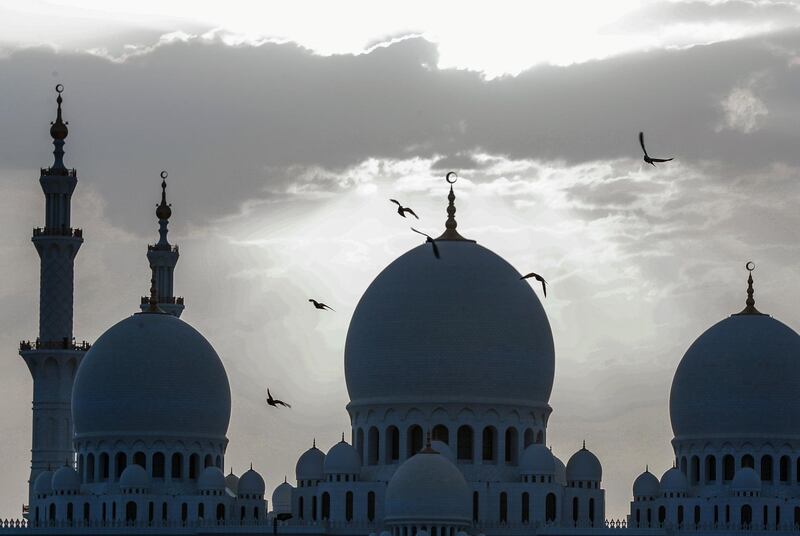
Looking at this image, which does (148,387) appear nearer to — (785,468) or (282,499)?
(282,499)

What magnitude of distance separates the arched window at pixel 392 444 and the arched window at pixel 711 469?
14.1 metres

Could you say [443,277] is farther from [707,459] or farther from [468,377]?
[707,459]

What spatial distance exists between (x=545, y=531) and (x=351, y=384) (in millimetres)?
11605

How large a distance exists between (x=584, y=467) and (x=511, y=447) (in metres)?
3.22

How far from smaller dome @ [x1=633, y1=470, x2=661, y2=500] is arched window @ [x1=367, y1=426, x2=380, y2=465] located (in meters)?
11.6

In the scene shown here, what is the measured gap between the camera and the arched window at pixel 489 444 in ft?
341

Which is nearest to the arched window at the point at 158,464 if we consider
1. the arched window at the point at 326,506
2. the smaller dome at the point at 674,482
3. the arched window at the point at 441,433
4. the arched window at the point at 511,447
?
the arched window at the point at 326,506

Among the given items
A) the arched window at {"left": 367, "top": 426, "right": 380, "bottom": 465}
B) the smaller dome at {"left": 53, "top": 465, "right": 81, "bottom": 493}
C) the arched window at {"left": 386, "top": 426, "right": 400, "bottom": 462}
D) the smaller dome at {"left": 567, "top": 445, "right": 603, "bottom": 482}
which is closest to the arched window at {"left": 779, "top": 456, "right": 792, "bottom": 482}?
the smaller dome at {"left": 567, "top": 445, "right": 603, "bottom": 482}

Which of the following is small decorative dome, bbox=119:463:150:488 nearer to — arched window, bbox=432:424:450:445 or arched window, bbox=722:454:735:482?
arched window, bbox=432:424:450:445

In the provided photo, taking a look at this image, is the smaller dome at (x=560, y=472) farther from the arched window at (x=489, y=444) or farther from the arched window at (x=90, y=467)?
the arched window at (x=90, y=467)

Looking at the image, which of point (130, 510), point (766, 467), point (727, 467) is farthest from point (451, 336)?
point (130, 510)

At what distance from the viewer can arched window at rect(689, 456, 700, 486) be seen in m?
108

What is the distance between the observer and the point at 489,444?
10419cm

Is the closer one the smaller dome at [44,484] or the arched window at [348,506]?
the arched window at [348,506]
